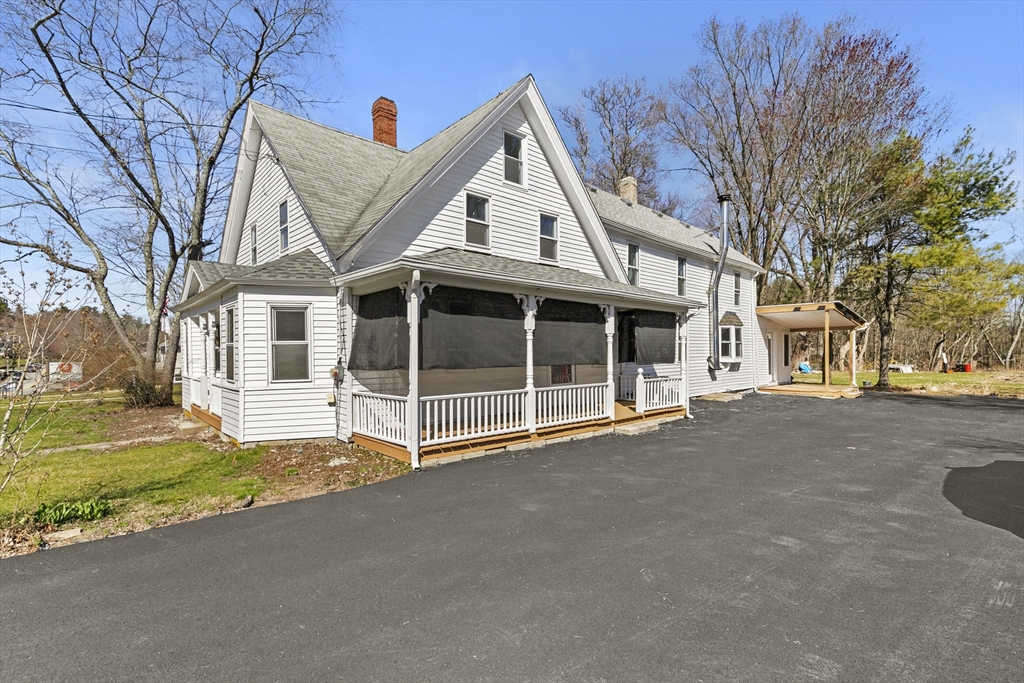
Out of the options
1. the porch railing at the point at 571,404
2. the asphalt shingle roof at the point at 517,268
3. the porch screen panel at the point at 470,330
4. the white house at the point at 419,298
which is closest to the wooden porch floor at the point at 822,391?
the white house at the point at 419,298

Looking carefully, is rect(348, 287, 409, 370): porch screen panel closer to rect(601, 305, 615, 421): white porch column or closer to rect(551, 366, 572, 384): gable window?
rect(601, 305, 615, 421): white porch column

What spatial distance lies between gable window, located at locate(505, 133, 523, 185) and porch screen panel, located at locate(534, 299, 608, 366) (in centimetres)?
406

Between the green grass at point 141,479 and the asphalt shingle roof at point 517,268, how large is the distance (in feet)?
15.5

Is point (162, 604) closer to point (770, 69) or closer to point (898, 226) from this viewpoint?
point (898, 226)

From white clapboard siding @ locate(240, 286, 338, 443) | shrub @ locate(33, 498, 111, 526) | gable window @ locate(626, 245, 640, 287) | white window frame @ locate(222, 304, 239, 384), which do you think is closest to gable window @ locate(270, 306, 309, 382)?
white clapboard siding @ locate(240, 286, 338, 443)

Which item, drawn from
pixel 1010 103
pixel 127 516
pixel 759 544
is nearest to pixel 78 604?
pixel 127 516

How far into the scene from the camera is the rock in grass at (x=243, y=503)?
621 cm

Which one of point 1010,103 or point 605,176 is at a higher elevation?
point 605,176

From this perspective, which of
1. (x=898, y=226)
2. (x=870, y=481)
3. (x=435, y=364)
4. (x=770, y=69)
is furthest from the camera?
(x=770, y=69)

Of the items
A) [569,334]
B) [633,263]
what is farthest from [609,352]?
[633,263]

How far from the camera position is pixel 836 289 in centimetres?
2908

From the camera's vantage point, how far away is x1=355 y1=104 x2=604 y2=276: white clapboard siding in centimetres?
1098

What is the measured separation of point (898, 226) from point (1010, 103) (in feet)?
24.3

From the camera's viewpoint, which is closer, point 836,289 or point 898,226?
point 898,226
